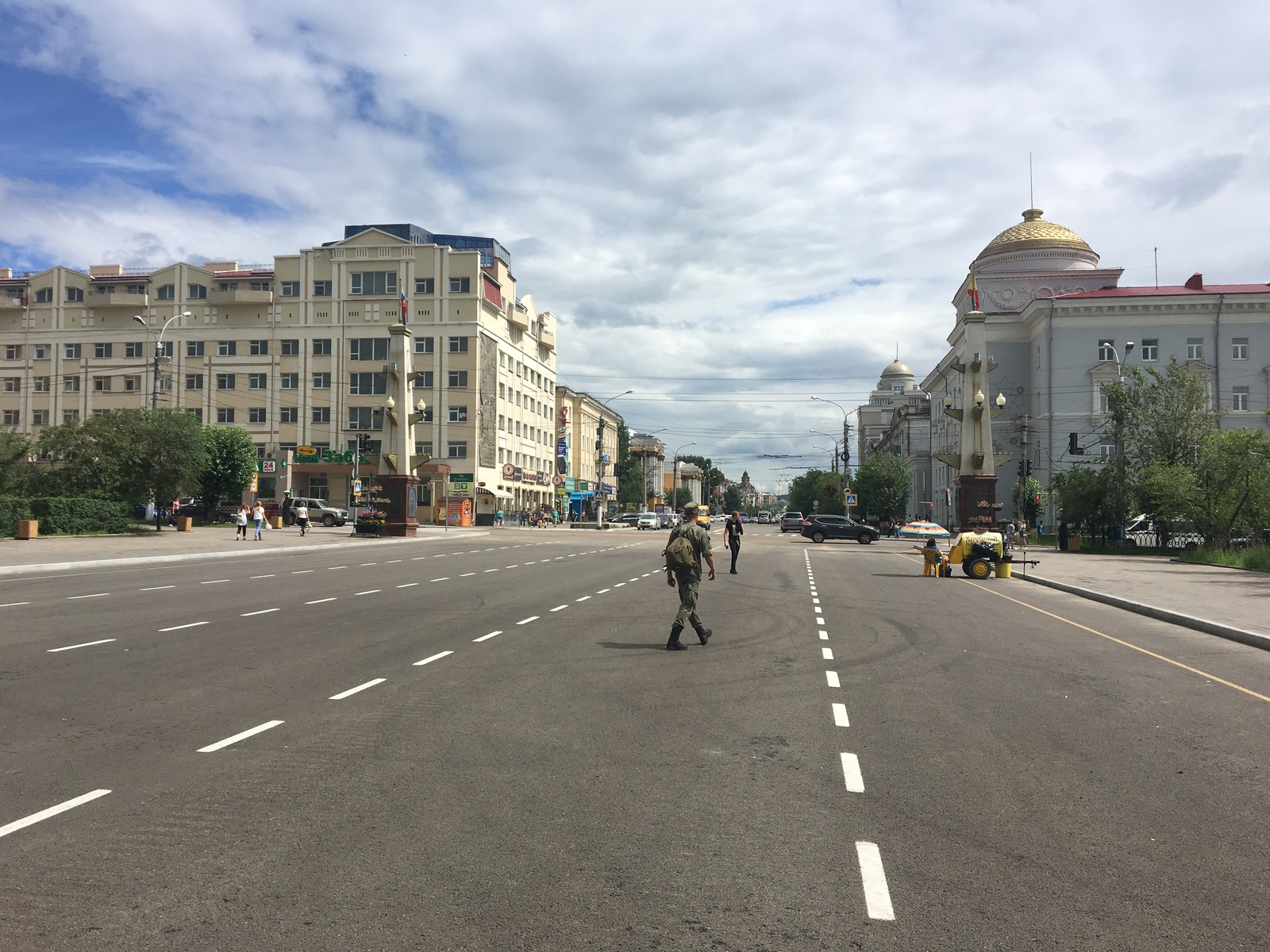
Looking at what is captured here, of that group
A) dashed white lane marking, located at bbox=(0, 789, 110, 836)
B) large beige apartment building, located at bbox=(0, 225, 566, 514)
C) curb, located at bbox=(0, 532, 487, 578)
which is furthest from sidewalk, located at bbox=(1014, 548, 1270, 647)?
large beige apartment building, located at bbox=(0, 225, 566, 514)

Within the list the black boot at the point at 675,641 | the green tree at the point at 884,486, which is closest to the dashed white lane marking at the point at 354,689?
the black boot at the point at 675,641

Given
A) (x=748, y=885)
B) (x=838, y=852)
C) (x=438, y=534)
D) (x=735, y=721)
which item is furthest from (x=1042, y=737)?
(x=438, y=534)

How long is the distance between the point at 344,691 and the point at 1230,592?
20069 mm

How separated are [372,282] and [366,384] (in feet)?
27.6

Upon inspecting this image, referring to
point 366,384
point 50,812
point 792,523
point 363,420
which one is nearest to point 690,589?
point 50,812

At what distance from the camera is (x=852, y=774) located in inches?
251

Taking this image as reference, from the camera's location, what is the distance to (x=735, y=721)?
7.86m

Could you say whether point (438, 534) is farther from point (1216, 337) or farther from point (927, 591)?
point (1216, 337)

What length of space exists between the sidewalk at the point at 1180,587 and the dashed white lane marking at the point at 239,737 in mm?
12817

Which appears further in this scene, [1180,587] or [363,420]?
[363,420]

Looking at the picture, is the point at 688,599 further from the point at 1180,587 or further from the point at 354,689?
the point at 1180,587

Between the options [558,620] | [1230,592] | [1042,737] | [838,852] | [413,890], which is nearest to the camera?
[413,890]

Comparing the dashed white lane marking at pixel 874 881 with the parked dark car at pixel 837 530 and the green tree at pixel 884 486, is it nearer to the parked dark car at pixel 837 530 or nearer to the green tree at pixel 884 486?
the parked dark car at pixel 837 530

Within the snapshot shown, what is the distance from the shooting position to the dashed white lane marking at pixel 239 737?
267 inches
